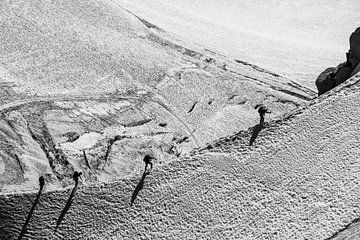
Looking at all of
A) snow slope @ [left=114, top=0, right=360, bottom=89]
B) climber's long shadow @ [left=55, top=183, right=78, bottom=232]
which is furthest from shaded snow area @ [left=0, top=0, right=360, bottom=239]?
snow slope @ [left=114, top=0, right=360, bottom=89]

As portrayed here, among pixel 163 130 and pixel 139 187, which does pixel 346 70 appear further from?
pixel 139 187

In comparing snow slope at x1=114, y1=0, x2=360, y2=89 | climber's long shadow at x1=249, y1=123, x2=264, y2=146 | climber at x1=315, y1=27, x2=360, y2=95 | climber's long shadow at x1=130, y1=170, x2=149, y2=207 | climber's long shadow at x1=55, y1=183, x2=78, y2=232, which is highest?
climber at x1=315, y1=27, x2=360, y2=95

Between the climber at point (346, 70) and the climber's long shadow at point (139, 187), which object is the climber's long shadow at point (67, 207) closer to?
the climber's long shadow at point (139, 187)

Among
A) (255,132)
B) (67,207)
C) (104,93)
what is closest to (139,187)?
(67,207)

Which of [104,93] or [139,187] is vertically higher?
[139,187]

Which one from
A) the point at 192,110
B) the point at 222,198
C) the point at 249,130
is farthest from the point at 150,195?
the point at 192,110

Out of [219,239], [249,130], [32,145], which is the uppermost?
[249,130]

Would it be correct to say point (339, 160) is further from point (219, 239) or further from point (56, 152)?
point (56, 152)

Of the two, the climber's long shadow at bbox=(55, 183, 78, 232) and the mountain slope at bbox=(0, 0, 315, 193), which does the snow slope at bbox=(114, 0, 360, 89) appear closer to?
the mountain slope at bbox=(0, 0, 315, 193)
